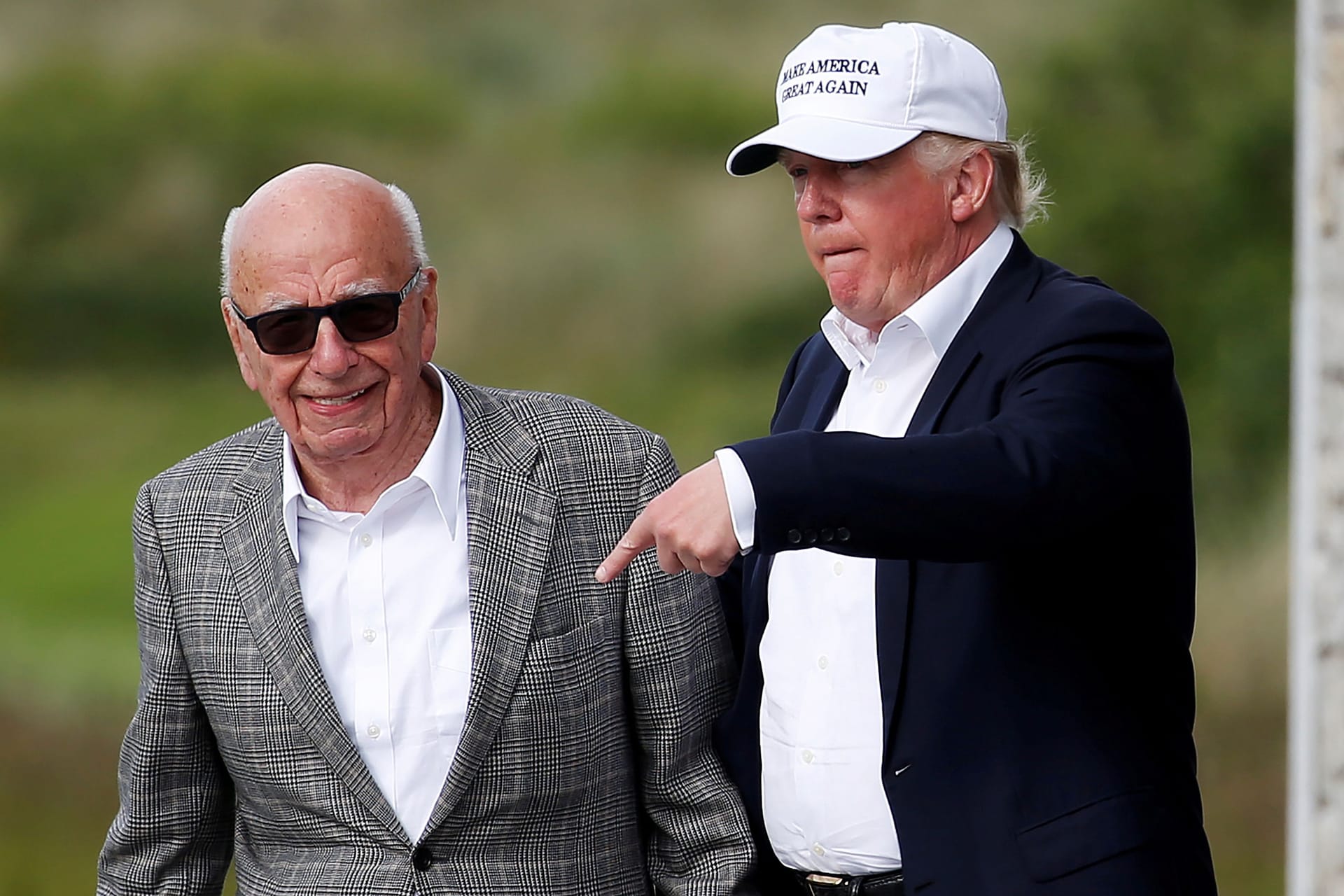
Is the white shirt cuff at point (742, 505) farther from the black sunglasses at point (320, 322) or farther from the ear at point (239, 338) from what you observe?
the ear at point (239, 338)

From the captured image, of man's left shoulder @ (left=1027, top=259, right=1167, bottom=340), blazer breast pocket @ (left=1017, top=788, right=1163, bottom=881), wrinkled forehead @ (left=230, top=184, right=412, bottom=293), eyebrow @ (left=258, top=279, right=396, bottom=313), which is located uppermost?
wrinkled forehead @ (left=230, top=184, right=412, bottom=293)

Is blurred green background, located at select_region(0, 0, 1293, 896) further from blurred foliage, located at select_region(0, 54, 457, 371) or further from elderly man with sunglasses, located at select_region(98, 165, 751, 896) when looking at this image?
elderly man with sunglasses, located at select_region(98, 165, 751, 896)

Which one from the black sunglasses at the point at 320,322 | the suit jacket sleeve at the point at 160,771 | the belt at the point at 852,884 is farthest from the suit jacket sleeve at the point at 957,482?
the suit jacket sleeve at the point at 160,771

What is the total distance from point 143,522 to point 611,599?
2.24 feet

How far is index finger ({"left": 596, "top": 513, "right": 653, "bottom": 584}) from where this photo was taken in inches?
66.1

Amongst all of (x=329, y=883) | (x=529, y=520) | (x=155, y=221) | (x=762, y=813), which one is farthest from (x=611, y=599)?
(x=155, y=221)

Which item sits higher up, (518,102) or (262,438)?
(518,102)

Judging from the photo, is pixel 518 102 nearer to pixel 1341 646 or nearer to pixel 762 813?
pixel 762 813

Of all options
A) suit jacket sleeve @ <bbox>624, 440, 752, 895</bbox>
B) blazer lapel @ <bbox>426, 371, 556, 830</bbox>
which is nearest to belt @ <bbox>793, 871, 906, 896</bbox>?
suit jacket sleeve @ <bbox>624, 440, 752, 895</bbox>

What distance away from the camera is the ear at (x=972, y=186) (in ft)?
6.91

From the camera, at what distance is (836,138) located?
6.79ft

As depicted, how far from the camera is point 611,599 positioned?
2258 mm

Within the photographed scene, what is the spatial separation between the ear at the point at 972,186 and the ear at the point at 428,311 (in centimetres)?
72

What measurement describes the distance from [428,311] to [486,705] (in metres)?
0.56
